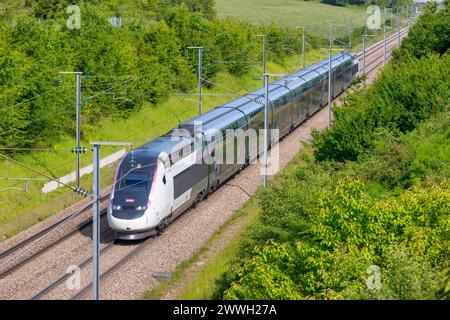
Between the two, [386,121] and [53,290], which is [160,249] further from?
[386,121]

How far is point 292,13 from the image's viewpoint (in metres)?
138

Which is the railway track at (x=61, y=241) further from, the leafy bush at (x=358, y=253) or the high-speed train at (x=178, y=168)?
the leafy bush at (x=358, y=253)

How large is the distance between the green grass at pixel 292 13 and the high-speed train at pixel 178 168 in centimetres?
7734

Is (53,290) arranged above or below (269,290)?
below

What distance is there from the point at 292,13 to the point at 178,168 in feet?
367

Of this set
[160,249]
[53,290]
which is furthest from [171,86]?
[53,290]

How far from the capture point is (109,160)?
144 feet

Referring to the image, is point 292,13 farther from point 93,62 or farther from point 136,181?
point 136,181

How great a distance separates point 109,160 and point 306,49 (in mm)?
53699

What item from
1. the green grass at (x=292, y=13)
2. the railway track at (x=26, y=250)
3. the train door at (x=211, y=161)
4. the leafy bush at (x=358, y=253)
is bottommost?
the railway track at (x=26, y=250)


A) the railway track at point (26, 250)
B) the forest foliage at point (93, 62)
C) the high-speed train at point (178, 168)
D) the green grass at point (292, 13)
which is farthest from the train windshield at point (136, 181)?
the green grass at point (292, 13)

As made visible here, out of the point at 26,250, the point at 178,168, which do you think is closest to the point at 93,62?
the point at 178,168

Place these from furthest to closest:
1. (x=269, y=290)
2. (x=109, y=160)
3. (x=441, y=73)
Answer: (x=109, y=160)
(x=441, y=73)
(x=269, y=290)

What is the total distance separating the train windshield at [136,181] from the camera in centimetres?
2806
